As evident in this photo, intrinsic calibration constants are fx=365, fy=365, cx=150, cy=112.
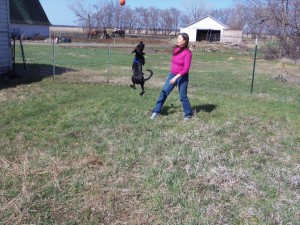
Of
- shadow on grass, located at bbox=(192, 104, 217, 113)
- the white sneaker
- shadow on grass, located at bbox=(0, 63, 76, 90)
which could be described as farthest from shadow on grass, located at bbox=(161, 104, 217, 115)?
shadow on grass, located at bbox=(0, 63, 76, 90)

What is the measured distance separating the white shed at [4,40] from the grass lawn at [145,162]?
4.18 meters

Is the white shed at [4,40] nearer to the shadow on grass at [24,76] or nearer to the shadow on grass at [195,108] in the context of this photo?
the shadow on grass at [24,76]

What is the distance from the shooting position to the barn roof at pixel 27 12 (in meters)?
46.1

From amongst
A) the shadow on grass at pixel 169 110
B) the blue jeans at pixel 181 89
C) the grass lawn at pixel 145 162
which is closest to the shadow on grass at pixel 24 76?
the grass lawn at pixel 145 162

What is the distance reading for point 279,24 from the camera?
33.1 m

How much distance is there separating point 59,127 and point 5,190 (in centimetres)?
262

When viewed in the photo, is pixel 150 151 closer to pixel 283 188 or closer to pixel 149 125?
pixel 149 125

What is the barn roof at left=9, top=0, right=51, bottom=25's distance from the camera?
46.1 meters

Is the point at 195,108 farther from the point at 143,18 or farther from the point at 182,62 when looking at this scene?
the point at 143,18

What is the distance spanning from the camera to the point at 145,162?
16.0 feet

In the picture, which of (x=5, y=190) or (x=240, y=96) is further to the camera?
(x=240, y=96)

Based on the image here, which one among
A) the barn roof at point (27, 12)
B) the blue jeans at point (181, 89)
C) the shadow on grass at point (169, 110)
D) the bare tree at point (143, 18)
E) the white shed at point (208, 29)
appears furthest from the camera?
the bare tree at point (143, 18)

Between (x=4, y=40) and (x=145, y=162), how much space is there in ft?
32.4

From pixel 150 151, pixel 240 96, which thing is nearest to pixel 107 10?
pixel 240 96
